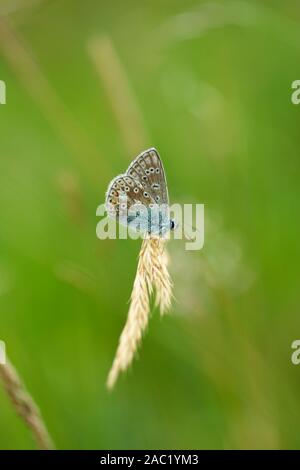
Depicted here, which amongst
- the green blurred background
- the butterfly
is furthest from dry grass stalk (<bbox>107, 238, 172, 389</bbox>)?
the green blurred background

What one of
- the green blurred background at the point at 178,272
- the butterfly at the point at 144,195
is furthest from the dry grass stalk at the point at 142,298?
the green blurred background at the point at 178,272

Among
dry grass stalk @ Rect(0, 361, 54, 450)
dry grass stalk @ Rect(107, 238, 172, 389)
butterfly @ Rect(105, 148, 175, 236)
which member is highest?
butterfly @ Rect(105, 148, 175, 236)

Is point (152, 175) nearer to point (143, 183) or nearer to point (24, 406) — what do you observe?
point (143, 183)

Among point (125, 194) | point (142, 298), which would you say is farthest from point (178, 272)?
point (142, 298)

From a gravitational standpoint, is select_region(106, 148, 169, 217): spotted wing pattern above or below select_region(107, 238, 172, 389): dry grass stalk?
above

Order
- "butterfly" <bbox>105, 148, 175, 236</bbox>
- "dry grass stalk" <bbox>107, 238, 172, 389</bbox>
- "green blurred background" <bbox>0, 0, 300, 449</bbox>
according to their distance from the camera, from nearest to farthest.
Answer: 1. "dry grass stalk" <bbox>107, 238, 172, 389</bbox>
2. "butterfly" <bbox>105, 148, 175, 236</bbox>
3. "green blurred background" <bbox>0, 0, 300, 449</bbox>

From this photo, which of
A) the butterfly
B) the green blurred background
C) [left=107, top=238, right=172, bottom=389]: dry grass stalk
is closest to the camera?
[left=107, top=238, right=172, bottom=389]: dry grass stalk

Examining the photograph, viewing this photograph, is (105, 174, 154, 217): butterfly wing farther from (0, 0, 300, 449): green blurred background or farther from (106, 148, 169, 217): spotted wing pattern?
(0, 0, 300, 449): green blurred background

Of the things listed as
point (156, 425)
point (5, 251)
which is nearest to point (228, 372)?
point (156, 425)

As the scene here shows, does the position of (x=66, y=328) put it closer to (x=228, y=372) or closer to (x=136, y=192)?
(x=228, y=372)
